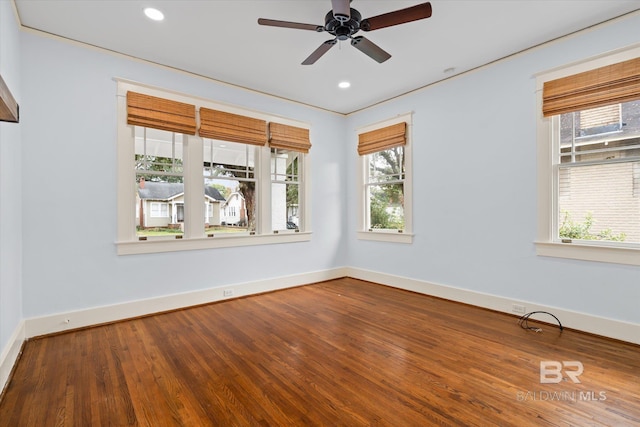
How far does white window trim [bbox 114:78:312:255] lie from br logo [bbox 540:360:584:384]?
3555mm

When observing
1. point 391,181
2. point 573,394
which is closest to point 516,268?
point 573,394

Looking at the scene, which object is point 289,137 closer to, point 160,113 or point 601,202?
point 160,113

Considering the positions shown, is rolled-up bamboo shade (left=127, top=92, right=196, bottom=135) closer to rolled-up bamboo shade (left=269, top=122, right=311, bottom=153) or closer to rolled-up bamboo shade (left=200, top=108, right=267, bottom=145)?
rolled-up bamboo shade (left=200, top=108, right=267, bottom=145)

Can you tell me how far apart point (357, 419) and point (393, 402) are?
0.30m

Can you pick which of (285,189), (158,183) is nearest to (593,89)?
(285,189)

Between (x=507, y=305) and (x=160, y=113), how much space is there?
485cm

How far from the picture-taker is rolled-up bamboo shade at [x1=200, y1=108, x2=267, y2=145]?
160 inches

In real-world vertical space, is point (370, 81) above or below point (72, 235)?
above

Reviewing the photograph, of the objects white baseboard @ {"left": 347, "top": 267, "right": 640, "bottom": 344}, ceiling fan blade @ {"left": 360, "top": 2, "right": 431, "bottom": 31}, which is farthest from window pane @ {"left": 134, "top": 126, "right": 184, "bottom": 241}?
white baseboard @ {"left": 347, "top": 267, "right": 640, "bottom": 344}

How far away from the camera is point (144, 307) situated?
3609 millimetres

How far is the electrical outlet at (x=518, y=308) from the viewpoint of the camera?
137 inches

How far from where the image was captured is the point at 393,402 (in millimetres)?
1974

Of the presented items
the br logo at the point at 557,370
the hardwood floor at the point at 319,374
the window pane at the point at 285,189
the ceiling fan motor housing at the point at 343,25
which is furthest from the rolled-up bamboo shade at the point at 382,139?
the br logo at the point at 557,370

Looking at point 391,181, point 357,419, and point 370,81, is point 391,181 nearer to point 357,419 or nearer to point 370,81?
point 370,81
